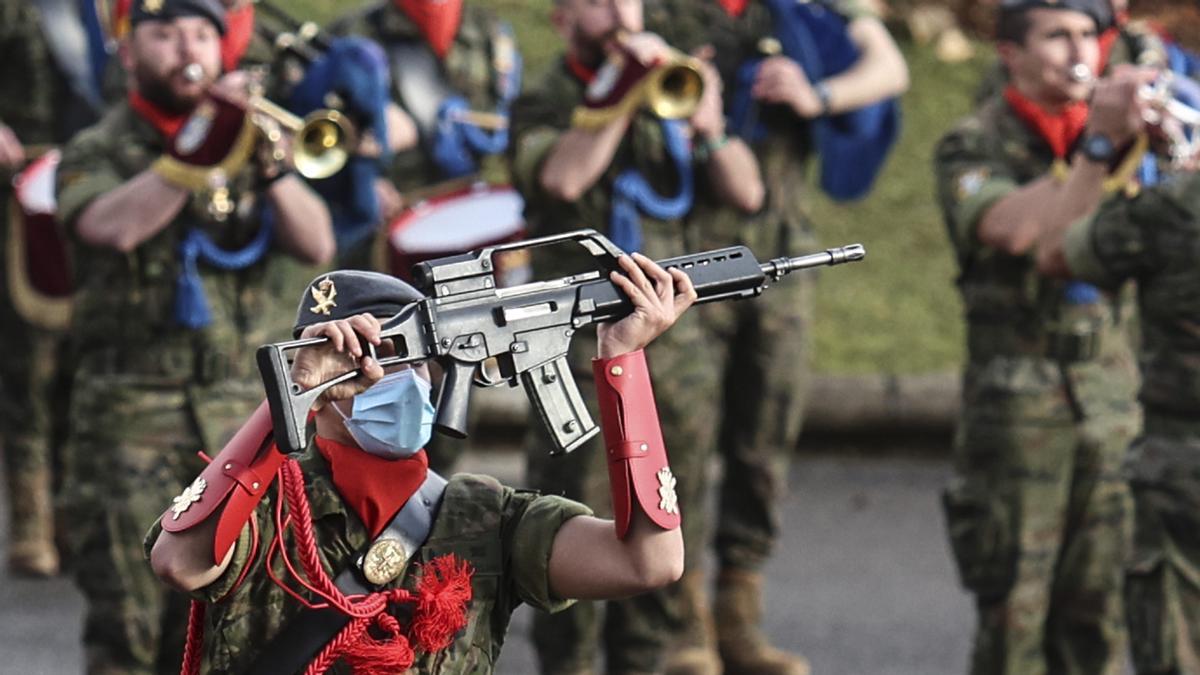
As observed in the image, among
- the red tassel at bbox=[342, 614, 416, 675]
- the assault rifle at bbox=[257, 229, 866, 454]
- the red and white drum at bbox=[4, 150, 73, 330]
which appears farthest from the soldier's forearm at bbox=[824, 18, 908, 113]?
the red tassel at bbox=[342, 614, 416, 675]

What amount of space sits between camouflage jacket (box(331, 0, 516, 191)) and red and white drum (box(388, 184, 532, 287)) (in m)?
0.26

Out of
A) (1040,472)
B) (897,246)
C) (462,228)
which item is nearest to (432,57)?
(462,228)

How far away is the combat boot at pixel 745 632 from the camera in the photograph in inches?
335

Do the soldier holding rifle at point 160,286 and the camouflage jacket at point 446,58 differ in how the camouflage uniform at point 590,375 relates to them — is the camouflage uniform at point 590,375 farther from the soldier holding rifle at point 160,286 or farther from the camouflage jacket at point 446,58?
the camouflage jacket at point 446,58

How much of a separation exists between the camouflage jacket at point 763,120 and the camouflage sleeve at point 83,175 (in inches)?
74.9

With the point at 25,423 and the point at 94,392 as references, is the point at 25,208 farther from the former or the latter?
the point at 94,392

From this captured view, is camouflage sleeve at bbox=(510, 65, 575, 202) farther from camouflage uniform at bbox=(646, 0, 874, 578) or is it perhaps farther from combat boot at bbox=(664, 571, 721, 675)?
combat boot at bbox=(664, 571, 721, 675)

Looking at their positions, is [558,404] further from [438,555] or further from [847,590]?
[847,590]

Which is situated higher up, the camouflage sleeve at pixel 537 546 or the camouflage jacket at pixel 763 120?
the camouflage jacket at pixel 763 120

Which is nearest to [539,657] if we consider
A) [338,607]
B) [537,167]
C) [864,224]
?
[537,167]

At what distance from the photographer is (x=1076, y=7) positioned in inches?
291

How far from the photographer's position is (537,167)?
304 inches

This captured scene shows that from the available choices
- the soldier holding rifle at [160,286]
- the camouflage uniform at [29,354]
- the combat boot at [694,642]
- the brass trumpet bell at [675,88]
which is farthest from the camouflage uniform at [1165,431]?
the camouflage uniform at [29,354]

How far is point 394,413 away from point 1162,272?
2.72 m
